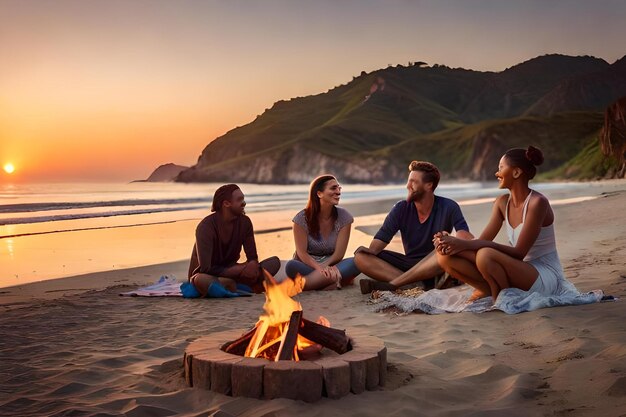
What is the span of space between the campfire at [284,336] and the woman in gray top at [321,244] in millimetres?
4728

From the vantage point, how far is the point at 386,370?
16.5 feet

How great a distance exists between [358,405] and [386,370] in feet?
2.42

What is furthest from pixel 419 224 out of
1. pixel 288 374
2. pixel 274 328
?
pixel 288 374

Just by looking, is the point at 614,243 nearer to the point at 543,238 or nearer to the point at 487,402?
the point at 543,238

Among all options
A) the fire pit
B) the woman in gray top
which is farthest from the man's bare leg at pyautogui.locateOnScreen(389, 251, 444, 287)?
the fire pit

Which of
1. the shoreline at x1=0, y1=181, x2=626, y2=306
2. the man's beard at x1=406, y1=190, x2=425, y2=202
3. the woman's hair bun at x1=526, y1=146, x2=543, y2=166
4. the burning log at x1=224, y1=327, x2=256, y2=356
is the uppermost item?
the woman's hair bun at x1=526, y1=146, x2=543, y2=166

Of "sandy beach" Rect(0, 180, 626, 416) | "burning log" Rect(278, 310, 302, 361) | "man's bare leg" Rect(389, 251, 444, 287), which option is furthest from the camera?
"man's bare leg" Rect(389, 251, 444, 287)

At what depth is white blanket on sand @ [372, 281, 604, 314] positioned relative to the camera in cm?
688

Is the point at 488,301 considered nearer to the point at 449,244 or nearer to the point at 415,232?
the point at 449,244

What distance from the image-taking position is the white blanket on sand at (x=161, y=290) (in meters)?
9.44

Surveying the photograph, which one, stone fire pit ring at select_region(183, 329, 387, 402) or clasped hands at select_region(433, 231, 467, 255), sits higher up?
clasped hands at select_region(433, 231, 467, 255)

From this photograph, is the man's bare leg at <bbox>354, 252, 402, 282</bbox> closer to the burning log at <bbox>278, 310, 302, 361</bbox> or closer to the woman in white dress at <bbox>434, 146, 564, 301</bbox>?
the woman in white dress at <bbox>434, 146, 564, 301</bbox>

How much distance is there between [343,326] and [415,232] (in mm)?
2546

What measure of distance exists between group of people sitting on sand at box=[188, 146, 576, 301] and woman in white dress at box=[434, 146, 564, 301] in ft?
0.03
